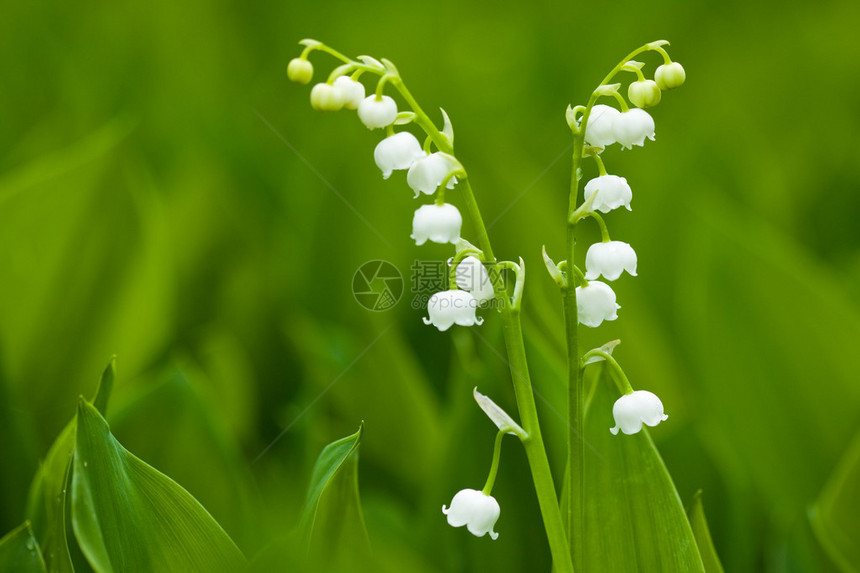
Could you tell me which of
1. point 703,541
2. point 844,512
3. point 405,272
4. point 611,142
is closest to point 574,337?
point 611,142

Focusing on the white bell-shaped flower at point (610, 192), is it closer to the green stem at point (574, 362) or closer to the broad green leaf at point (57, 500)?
the green stem at point (574, 362)

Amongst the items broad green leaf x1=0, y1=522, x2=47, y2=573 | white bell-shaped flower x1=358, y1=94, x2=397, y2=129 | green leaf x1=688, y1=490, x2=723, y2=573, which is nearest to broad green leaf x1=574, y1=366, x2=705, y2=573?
green leaf x1=688, y1=490, x2=723, y2=573

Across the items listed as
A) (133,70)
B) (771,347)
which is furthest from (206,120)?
(771,347)

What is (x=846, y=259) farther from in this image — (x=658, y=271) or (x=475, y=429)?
(x=475, y=429)

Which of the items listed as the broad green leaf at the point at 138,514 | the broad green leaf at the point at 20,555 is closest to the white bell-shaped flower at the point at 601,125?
the broad green leaf at the point at 138,514

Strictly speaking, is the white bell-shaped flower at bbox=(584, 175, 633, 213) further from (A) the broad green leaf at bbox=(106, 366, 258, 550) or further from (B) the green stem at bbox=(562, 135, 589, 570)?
(A) the broad green leaf at bbox=(106, 366, 258, 550)
